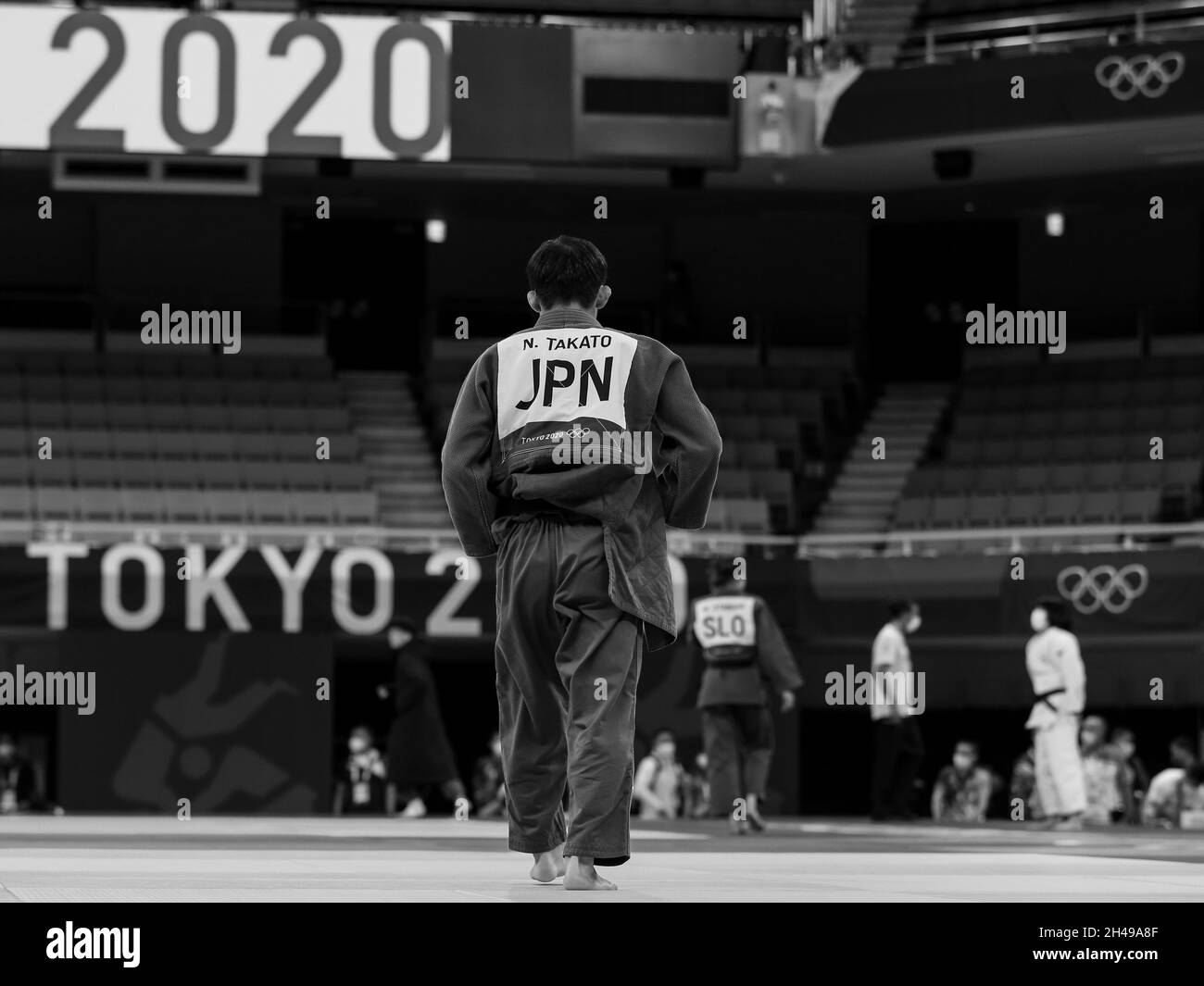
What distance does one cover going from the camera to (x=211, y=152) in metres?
21.4

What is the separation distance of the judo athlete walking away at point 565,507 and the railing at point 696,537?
14101 millimetres

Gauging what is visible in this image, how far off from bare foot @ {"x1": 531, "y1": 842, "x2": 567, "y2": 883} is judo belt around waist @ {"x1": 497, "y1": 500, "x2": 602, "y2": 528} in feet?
3.11

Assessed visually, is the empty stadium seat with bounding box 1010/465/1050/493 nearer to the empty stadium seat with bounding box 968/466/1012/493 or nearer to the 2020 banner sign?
the empty stadium seat with bounding box 968/466/1012/493

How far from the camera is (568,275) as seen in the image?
19.7 feet

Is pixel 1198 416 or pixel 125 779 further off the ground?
pixel 1198 416

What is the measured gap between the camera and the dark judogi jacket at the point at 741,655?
523 inches

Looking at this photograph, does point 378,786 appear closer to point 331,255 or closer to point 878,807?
point 878,807

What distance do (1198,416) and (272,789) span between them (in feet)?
37.2

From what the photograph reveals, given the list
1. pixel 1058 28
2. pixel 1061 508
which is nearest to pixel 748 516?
pixel 1061 508

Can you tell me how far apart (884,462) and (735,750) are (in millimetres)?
12219

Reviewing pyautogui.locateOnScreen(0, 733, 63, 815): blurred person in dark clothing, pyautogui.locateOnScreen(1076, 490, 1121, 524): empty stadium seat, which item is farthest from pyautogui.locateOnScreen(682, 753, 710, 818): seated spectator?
pyautogui.locateOnScreen(0, 733, 63, 815): blurred person in dark clothing

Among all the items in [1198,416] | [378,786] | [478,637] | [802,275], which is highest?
[802,275]
